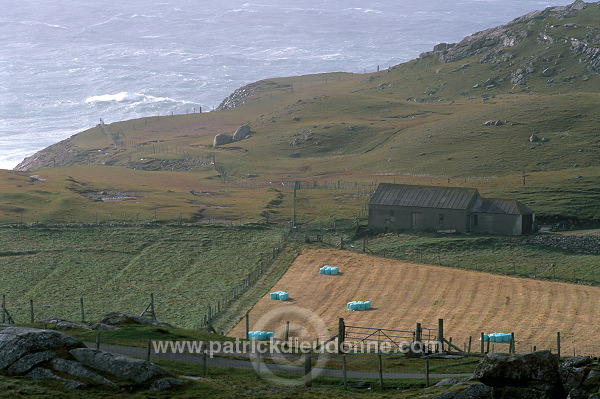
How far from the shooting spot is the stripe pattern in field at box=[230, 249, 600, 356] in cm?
6322

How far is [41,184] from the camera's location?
130 metres

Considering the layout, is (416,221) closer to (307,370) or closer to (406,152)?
(406,152)

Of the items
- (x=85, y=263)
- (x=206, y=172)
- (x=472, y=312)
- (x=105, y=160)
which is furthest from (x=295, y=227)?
(x=105, y=160)

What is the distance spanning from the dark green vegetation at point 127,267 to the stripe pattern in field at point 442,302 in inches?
221

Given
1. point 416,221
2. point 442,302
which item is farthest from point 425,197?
point 442,302

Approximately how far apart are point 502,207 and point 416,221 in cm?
911

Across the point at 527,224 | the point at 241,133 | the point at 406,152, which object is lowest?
the point at 527,224

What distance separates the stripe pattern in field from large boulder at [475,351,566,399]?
22954mm

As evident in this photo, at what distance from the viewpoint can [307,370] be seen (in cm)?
4059

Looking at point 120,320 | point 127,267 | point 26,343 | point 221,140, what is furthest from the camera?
point 221,140

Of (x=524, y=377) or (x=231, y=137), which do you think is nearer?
(x=524, y=377)

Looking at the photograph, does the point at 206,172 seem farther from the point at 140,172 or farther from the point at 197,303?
the point at 197,303

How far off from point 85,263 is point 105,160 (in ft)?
324

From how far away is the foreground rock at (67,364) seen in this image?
35812 mm
